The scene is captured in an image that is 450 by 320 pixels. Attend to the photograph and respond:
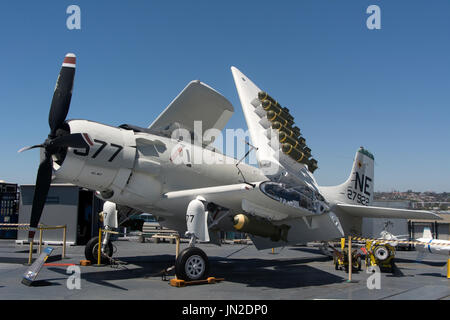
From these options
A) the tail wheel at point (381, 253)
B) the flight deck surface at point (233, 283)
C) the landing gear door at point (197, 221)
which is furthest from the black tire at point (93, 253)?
the tail wheel at point (381, 253)

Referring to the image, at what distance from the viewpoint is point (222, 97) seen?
558 inches

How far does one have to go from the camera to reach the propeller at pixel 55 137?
9.78 m

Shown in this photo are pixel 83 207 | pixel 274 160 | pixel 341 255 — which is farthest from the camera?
pixel 83 207

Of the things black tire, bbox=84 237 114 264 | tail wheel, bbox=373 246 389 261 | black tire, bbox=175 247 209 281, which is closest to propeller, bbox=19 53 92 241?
black tire, bbox=84 237 114 264

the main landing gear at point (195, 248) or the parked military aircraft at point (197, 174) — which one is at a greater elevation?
the parked military aircraft at point (197, 174)

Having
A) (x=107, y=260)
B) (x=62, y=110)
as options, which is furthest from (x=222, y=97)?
(x=107, y=260)

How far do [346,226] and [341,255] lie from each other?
59.7 inches

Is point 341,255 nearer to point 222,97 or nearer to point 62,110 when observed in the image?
point 222,97

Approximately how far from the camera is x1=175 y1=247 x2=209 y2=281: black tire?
32.6ft

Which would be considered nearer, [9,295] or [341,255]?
[9,295]

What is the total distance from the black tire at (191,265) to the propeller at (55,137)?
3.72 m

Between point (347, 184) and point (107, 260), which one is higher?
point (347, 184)

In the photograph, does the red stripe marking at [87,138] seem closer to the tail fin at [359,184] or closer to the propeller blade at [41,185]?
the propeller blade at [41,185]
